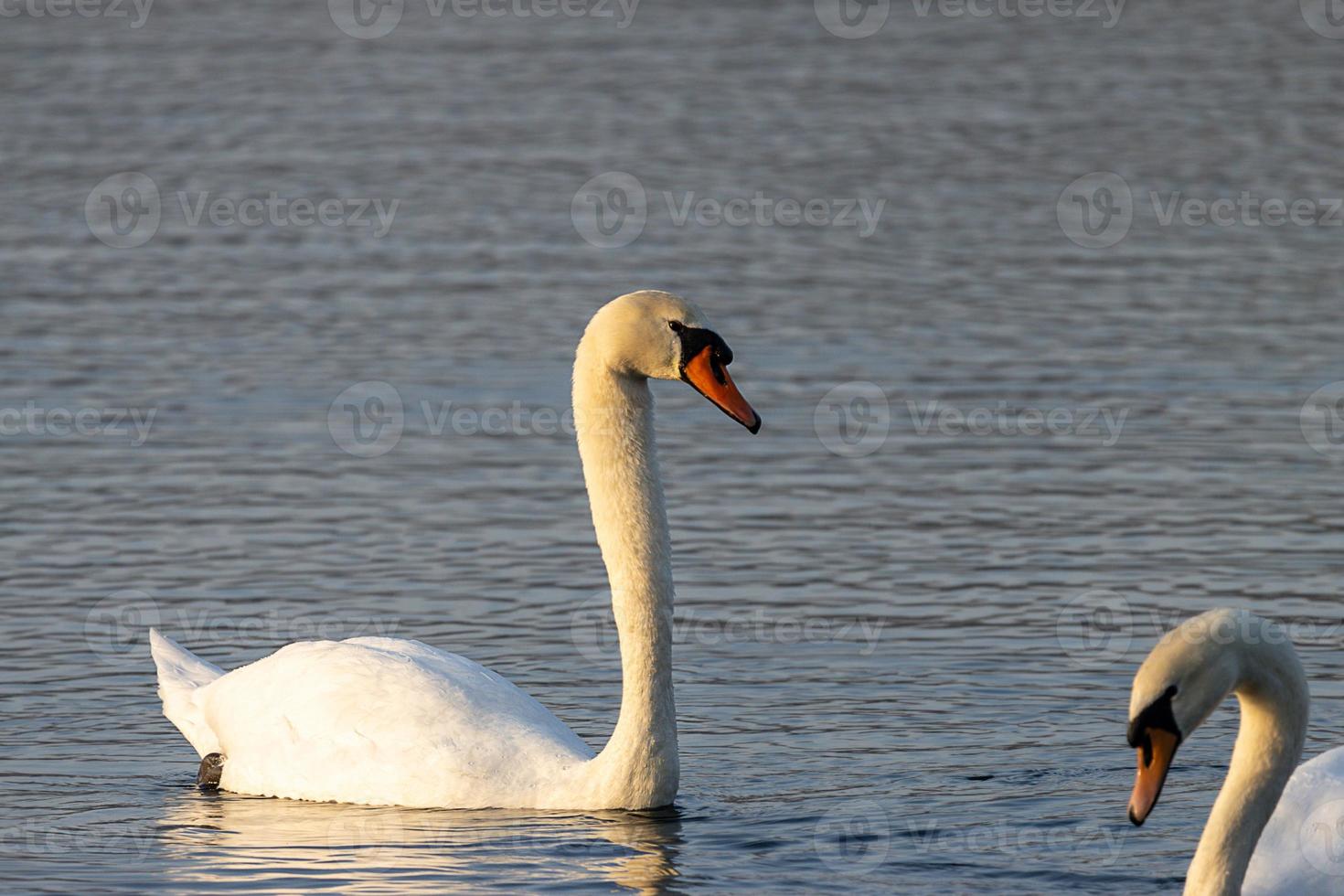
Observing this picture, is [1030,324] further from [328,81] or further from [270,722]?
[328,81]

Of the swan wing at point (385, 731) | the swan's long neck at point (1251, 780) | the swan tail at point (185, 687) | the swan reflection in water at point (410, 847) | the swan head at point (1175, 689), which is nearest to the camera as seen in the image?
the swan head at point (1175, 689)

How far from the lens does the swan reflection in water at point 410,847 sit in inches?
349

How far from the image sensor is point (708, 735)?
35.2 ft

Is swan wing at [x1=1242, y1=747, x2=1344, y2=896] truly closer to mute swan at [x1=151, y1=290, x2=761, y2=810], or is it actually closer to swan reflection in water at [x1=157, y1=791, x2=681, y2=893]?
swan reflection in water at [x1=157, y1=791, x2=681, y2=893]

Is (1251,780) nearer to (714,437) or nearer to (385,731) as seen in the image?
(385,731)

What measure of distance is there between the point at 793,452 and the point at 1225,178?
365 inches

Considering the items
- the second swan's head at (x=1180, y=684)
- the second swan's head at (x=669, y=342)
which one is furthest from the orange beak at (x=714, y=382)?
the second swan's head at (x=1180, y=684)

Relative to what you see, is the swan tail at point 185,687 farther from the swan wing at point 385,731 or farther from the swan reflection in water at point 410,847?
the swan reflection in water at point 410,847

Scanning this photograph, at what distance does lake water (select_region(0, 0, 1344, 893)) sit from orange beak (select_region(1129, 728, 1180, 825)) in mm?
1515

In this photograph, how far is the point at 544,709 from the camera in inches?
394

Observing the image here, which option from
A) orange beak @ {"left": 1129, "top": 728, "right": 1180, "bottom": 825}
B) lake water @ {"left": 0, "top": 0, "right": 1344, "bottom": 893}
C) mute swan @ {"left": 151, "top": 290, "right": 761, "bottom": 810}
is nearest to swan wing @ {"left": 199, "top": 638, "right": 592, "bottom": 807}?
mute swan @ {"left": 151, "top": 290, "right": 761, "bottom": 810}

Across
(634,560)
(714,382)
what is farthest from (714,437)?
(714,382)

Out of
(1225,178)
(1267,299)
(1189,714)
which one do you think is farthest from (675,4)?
(1189,714)

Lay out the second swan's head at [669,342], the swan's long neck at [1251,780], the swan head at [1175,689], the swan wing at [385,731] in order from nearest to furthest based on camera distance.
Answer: the swan head at [1175,689]
the swan's long neck at [1251,780]
the second swan's head at [669,342]
the swan wing at [385,731]
